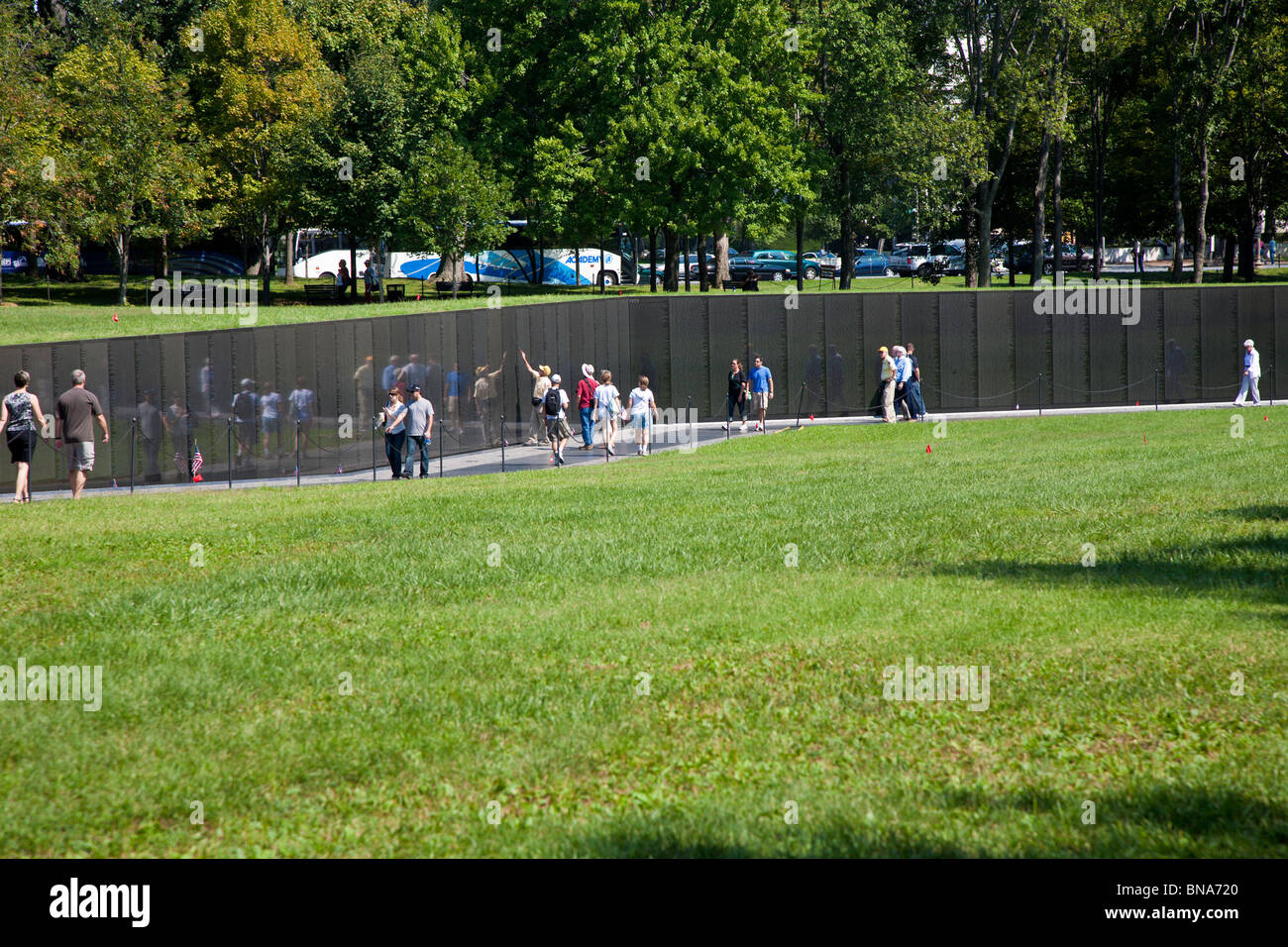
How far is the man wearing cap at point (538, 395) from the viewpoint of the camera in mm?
29797

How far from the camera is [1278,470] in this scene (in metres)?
17.6

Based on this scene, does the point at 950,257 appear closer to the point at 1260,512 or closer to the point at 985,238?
the point at 985,238

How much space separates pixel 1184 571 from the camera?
11078 millimetres

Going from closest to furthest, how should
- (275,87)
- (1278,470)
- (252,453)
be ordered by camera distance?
(1278,470) < (252,453) < (275,87)

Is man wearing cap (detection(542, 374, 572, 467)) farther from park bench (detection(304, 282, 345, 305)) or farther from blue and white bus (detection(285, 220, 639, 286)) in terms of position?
blue and white bus (detection(285, 220, 639, 286))

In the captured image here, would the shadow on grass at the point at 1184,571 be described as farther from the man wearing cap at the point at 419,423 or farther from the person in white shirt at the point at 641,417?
the person in white shirt at the point at 641,417

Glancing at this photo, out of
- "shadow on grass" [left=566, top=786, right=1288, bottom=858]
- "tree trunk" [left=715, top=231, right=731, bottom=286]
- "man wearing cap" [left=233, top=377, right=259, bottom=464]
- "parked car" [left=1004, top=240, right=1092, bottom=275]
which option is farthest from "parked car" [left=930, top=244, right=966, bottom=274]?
"shadow on grass" [left=566, top=786, right=1288, bottom=858]

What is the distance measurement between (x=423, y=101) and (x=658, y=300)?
51.9 feet

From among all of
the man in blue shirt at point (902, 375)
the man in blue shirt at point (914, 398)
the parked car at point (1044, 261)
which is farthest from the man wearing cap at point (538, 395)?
the parked car at point (1044, 261)

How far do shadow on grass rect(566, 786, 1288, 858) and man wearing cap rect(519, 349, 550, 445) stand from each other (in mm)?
24177

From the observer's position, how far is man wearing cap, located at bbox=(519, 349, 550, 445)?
29.8 metres
